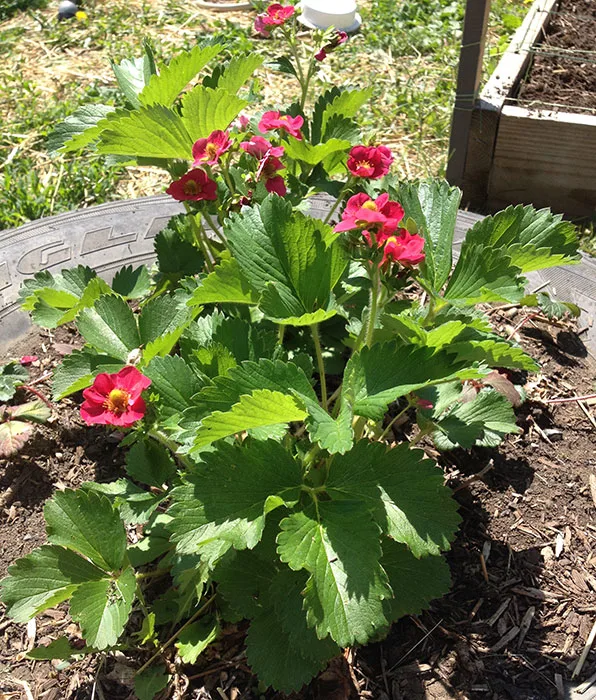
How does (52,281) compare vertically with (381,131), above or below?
above

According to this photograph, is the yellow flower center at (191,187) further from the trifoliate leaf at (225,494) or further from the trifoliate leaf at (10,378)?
the trifoliate leaf at (10,378)

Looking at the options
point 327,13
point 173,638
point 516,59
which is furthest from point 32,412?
point 327,13

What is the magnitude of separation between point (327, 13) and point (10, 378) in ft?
8.51

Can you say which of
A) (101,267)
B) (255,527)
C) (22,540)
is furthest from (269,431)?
(101,267)

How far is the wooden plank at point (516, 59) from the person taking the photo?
7.48 feet

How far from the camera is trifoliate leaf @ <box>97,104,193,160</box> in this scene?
1062mm

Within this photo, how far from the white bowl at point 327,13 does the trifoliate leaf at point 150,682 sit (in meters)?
2.98

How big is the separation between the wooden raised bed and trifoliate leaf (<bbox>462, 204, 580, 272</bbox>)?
1248mm

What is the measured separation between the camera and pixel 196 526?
0.89 m

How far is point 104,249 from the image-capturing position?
164cm

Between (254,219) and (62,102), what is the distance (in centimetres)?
253

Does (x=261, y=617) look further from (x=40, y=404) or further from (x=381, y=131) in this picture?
(x=381, y=131)

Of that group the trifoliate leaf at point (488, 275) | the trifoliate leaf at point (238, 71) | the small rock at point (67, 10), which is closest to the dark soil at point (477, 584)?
the trifoliate leaf at point (488, 275)

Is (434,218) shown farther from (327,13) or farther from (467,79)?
(327,13)
